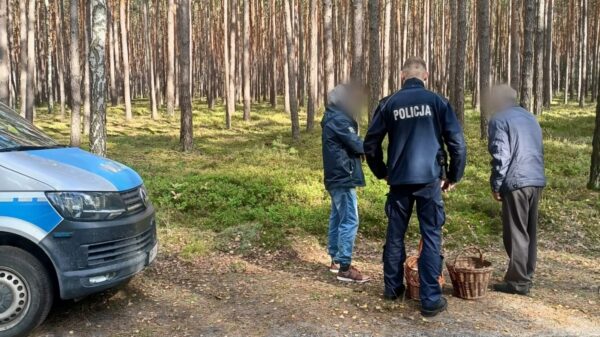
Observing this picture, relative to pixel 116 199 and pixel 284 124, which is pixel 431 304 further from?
pixel 284 124

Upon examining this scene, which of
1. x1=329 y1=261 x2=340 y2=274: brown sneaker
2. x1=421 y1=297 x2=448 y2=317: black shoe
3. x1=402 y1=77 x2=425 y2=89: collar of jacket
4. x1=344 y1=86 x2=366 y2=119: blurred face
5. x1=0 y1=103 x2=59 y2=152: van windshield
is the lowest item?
x1=329 y1=261 x2=340 y2=274: brown sneaker

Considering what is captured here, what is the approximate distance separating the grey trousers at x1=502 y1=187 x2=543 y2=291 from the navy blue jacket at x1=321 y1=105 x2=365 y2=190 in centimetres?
156

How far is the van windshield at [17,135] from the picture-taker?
440 centimetres

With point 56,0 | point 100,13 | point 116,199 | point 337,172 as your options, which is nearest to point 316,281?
point 337,172

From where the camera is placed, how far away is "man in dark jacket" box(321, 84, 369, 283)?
544 cm

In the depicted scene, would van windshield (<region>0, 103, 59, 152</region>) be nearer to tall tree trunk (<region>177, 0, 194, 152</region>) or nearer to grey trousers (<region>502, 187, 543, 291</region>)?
grey trousers (<region>502, 187, 543, 291</region>)

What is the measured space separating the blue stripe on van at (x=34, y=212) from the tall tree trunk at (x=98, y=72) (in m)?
4.08

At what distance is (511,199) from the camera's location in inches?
198

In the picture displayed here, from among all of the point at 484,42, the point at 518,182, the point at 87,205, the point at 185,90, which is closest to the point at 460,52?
the point at 484,42

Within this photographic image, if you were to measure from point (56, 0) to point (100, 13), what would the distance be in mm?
26294

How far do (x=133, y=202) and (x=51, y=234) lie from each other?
2.59 ft

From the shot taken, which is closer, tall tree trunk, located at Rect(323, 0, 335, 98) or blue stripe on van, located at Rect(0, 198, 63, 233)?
blue stripe on van, located at Rect(0, 198, 63, 233)

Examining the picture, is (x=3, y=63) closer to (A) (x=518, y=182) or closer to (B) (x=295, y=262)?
(B) (x=295, y=262)

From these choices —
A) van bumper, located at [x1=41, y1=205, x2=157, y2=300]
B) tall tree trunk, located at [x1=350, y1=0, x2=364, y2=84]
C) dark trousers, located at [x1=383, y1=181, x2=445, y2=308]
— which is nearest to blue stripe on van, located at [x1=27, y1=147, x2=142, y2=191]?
van bumper, located at [x1=41, y1=205, x2=157, y2=300]
